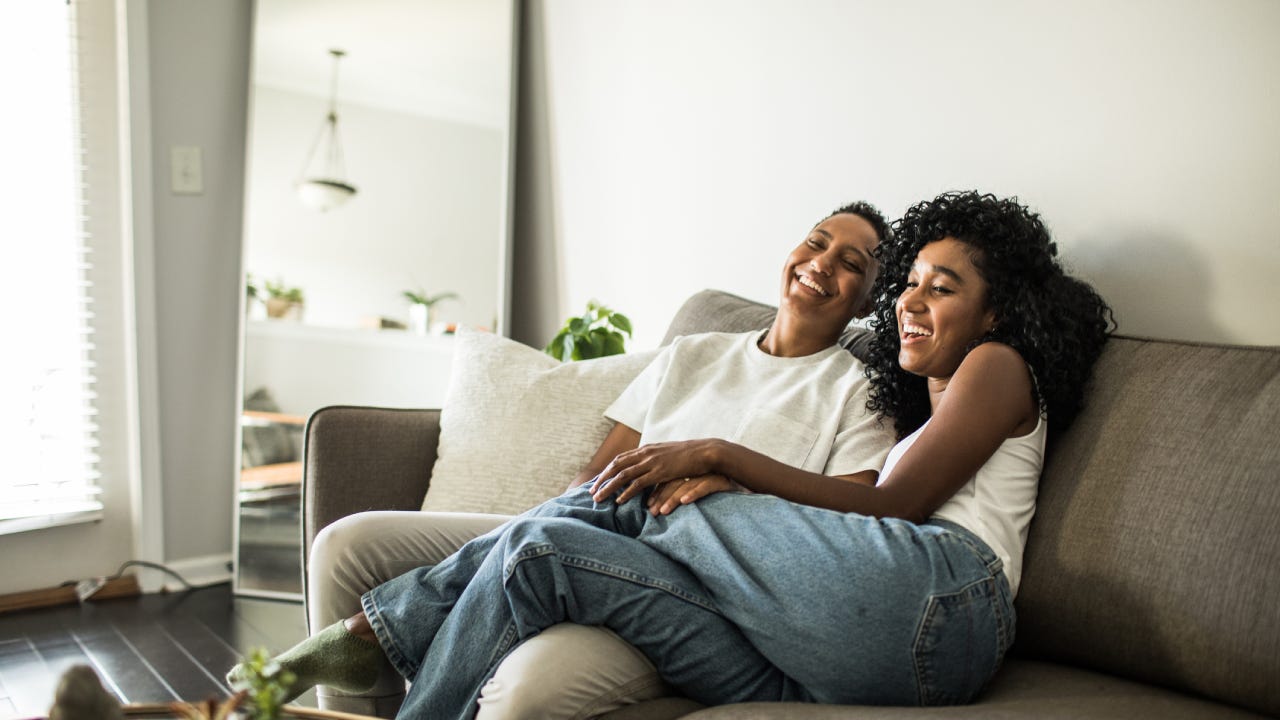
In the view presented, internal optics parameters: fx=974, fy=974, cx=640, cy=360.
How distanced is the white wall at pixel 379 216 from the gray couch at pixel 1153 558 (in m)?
1.94

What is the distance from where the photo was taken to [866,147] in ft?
6.59

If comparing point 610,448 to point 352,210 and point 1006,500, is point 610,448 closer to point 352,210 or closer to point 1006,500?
point 1006,500

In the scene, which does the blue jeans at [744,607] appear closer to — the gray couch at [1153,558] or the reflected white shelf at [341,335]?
the gray couch at [1153,558]

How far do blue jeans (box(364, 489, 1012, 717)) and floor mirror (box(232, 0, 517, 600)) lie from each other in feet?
5.60

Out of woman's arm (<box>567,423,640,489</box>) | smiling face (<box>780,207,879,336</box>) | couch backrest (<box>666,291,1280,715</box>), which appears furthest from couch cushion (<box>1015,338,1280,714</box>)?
woman's arm (<box>567,423,640,489</box>)

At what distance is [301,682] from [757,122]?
155 centimetres

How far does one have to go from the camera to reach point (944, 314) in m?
1.46

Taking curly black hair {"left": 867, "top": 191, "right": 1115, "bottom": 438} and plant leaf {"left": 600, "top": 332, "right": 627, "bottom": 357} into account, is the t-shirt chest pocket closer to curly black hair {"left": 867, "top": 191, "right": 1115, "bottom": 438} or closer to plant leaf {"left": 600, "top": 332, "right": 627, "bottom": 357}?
curly black hair {"left": 867, "top": 191, "right": 1115, "bottom": 438}

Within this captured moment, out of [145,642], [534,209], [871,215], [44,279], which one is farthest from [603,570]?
[44,279]

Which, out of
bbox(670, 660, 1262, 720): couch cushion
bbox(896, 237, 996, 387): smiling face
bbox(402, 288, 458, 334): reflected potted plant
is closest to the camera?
bbox(670, 660, 1262, 720): couch cushion

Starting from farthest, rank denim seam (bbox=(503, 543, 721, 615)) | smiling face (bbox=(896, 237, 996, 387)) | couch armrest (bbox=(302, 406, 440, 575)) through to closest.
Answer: couch armrest (bbox=(302, 406, 440, 575)) → smiling face (bbox=(896, 237, 996, 387)) → denim seam (bbox=(503, 543, 721, 615))

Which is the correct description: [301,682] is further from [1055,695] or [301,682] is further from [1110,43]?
[1110,43]

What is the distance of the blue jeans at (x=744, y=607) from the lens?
110 centimetres

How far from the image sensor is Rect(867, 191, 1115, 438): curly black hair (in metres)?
1.35
